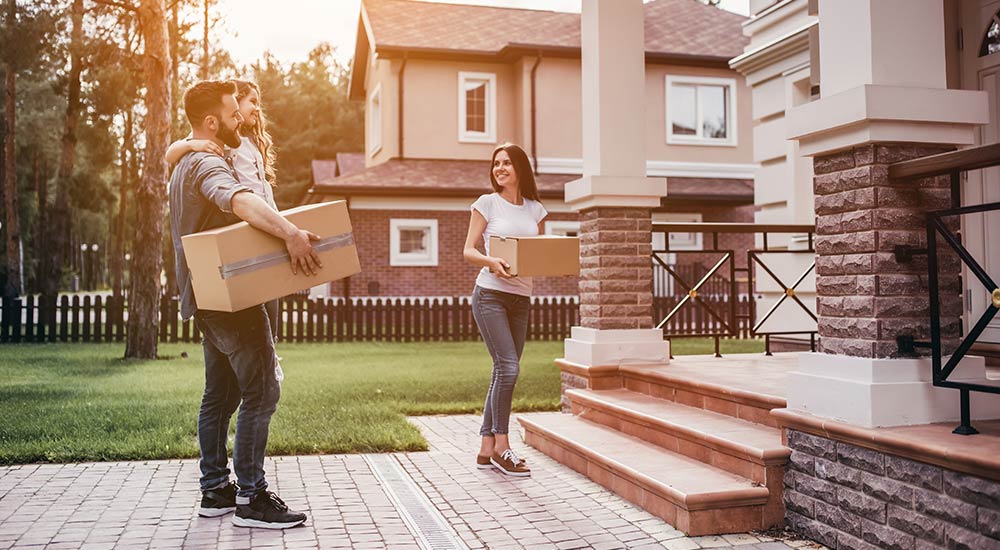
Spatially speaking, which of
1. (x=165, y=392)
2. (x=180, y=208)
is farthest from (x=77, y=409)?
(x=180, y=208)

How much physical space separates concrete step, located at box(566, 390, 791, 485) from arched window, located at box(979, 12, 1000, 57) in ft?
11.6

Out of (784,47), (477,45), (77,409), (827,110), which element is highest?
→ (477,45)

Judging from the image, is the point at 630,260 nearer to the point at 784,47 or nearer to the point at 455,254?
the point at 784,47

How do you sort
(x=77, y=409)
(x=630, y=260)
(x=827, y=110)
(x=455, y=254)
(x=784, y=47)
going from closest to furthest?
(x=827, y=110), (x=630, y=260), (x=77, y=409), (x=784, y=47), (x=455, y=254)

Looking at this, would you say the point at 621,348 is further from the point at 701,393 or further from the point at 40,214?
the point at 40,214

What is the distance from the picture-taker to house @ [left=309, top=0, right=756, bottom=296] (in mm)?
21781

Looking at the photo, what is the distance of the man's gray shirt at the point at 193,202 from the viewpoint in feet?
14.4

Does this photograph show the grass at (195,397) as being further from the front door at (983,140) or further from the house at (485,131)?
the house at (485,131)

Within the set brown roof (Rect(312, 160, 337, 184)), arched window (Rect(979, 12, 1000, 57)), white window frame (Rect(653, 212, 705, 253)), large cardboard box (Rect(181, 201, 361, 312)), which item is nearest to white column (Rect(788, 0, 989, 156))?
large cardboard box (Rect(181, 201, 361, 312))

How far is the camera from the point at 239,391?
189 inches

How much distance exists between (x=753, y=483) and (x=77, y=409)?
257 inches

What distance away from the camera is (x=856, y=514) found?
393 centimetres

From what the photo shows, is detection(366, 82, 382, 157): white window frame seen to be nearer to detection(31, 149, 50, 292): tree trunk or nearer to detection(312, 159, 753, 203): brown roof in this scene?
detection(312, 159, 753, 203): brown roof

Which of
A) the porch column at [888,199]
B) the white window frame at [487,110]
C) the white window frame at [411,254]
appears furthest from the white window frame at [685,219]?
the porch column at [888,199]
